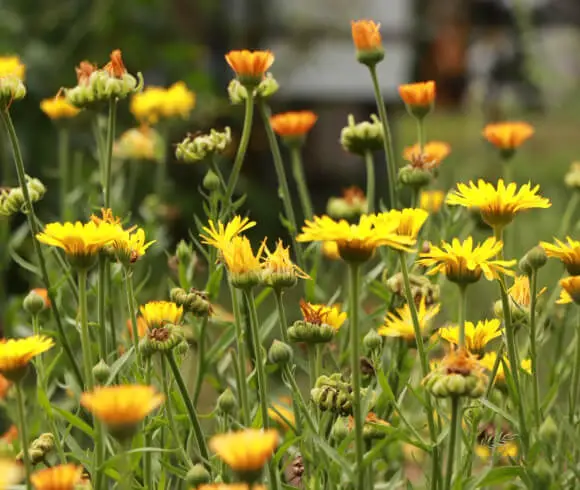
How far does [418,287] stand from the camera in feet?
2.95

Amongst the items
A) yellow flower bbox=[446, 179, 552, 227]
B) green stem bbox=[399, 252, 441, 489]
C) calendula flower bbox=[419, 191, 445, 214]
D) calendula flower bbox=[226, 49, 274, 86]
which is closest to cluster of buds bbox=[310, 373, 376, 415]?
green stem bbox=[399, 252, 441, 489]

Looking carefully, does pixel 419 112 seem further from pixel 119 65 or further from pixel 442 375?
pixel 442 375

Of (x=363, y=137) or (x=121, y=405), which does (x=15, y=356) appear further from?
(x=363, y=137)

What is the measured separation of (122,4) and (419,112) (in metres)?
2.18

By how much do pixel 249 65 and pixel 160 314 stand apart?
250 mm

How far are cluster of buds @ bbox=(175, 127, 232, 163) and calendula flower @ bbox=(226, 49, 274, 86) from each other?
0.24ft

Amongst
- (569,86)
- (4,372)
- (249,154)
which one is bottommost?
(249,154)

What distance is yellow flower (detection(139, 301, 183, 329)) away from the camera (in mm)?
724

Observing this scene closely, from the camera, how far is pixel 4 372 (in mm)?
638

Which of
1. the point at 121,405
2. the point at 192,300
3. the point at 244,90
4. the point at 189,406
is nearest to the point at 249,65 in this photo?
the point at 244,90

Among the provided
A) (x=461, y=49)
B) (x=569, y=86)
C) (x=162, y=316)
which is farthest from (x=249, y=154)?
(x=162, y=316)

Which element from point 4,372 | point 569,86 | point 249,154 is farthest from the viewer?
point 249,154

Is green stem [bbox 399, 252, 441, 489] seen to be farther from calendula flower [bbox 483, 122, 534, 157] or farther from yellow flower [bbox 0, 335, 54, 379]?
calendula flower [bbox 483, 122, 534, 157]

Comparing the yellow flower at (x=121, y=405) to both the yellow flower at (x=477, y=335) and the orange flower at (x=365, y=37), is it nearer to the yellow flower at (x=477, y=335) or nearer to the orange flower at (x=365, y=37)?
the yellow flower at (x=477, y=335)
